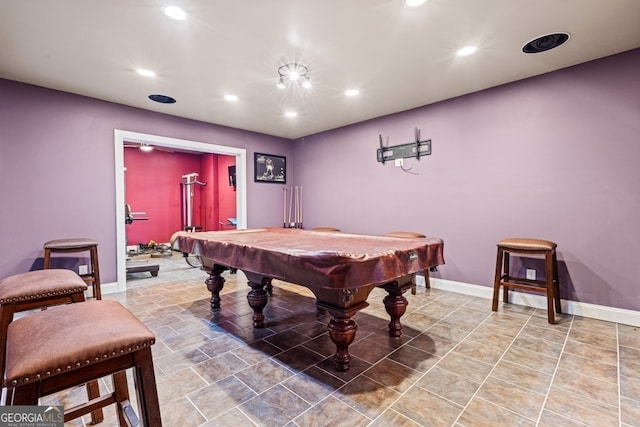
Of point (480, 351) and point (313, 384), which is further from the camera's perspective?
point (480, 351)

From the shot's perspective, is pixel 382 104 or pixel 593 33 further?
pixel 382 104

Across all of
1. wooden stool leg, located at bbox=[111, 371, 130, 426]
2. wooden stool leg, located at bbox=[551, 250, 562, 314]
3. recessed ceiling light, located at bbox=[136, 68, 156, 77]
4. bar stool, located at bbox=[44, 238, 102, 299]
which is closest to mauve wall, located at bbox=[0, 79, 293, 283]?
bar stool, located at bbox=[44, 238, 102, 299]

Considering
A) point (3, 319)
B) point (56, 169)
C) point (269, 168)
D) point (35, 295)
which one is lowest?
point (3, 319)

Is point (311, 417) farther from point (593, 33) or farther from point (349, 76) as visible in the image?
point (593, 33)

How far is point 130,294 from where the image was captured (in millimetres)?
3672

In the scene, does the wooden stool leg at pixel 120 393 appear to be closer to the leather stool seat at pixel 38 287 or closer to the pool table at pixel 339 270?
the leather stool seat at pixel 38 287

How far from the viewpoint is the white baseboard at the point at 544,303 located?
2621 mm

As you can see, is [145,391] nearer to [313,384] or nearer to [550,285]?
[313,384]

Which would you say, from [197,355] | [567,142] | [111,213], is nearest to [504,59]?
[567,142]

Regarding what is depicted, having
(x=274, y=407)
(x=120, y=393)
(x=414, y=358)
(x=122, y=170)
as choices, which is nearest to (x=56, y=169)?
(x=122, y=170)

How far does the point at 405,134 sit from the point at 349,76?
1459 mm

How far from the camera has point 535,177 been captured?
309 cm

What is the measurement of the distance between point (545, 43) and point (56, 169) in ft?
16.8

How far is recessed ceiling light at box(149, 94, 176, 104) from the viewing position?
3.56 m
